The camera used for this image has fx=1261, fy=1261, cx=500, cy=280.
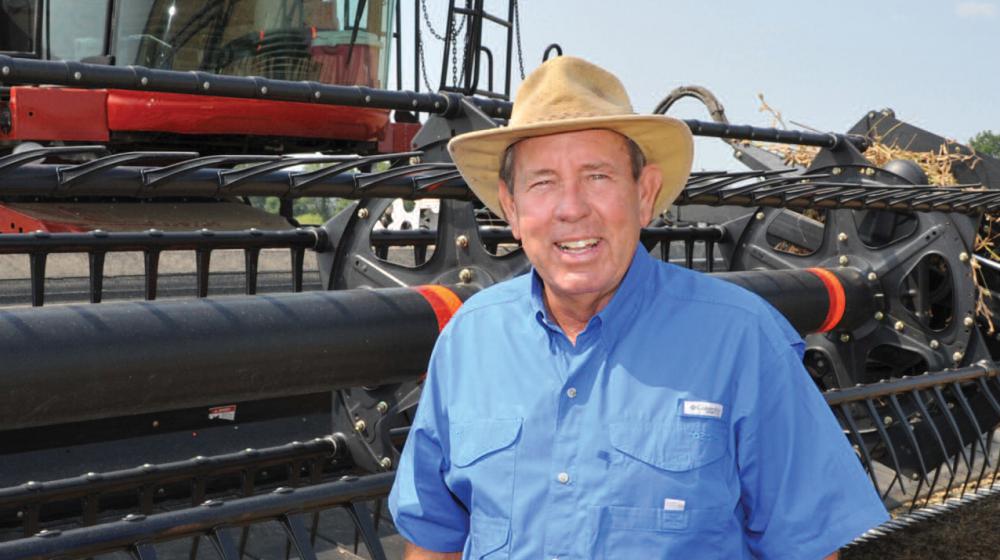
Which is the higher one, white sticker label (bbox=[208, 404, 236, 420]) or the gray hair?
the gray hair

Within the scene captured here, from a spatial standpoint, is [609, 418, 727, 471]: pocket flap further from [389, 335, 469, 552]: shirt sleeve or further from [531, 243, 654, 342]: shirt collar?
[389, 335, 469, 552]: shirt sleeve

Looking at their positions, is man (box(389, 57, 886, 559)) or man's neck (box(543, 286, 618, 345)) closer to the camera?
man (box(389, 57, 886, 559))

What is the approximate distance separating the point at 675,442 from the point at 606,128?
0.48 m

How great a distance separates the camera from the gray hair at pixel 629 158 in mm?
1917

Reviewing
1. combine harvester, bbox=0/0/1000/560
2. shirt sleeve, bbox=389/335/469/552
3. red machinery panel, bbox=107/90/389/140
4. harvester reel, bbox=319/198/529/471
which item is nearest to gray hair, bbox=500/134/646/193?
shirt sleeve, bbox=389/335/469/552

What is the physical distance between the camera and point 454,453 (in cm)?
188

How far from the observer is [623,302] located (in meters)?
1.81

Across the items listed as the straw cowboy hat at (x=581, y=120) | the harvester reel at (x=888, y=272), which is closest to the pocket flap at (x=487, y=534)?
the straw cowboy hat at (x=581, y=120)

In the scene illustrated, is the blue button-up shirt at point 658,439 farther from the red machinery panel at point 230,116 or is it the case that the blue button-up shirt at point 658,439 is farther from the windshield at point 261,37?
the windshield at point 261,37

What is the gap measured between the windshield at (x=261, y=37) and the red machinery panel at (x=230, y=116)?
36 centimetres

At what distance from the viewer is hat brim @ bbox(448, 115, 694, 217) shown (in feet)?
6.01

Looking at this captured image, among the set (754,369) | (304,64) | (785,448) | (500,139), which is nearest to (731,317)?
(754,369)

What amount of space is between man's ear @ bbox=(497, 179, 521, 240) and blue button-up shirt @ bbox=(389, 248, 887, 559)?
185 millimetres

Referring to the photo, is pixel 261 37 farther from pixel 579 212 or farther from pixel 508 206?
pixel 579 212
